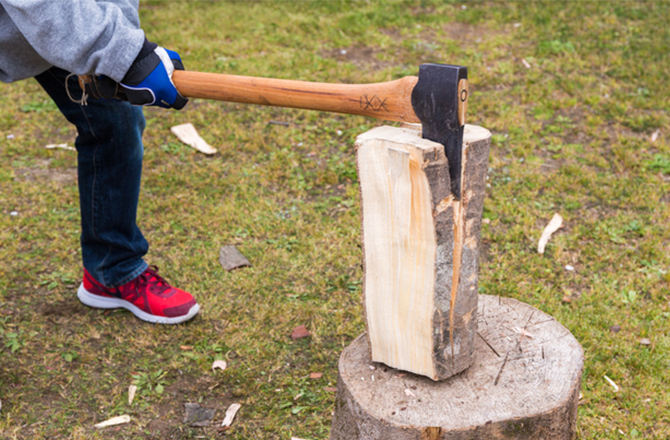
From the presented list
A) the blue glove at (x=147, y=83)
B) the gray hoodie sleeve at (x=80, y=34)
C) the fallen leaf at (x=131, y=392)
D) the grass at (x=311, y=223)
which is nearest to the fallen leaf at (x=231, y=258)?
the grass at (x=311, y=223)

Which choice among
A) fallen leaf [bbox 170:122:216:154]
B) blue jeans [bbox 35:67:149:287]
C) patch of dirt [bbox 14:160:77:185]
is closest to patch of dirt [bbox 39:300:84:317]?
blue jeans [bbox 35:67:149:287]

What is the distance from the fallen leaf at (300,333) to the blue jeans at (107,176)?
87cm

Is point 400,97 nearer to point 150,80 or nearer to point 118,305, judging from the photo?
point 150,80

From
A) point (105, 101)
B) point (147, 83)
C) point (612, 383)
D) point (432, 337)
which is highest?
point (147, 83)

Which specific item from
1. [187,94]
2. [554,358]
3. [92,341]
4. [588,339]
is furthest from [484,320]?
[92,341]

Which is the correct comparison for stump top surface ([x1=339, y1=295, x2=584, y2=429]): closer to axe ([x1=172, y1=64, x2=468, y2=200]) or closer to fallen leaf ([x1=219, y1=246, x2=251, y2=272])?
axe ([x1=172, y1=64, x2=468, y2=200])

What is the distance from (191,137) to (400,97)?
3.36m

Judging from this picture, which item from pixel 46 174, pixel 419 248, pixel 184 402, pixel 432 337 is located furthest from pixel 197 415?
pixel 46 174

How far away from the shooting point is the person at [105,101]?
2.02 m

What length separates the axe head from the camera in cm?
162

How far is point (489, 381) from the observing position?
1919 millimetres

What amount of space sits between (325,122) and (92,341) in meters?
2.69

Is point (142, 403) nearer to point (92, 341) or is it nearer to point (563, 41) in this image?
point (92, 341)

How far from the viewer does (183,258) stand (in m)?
3.57
